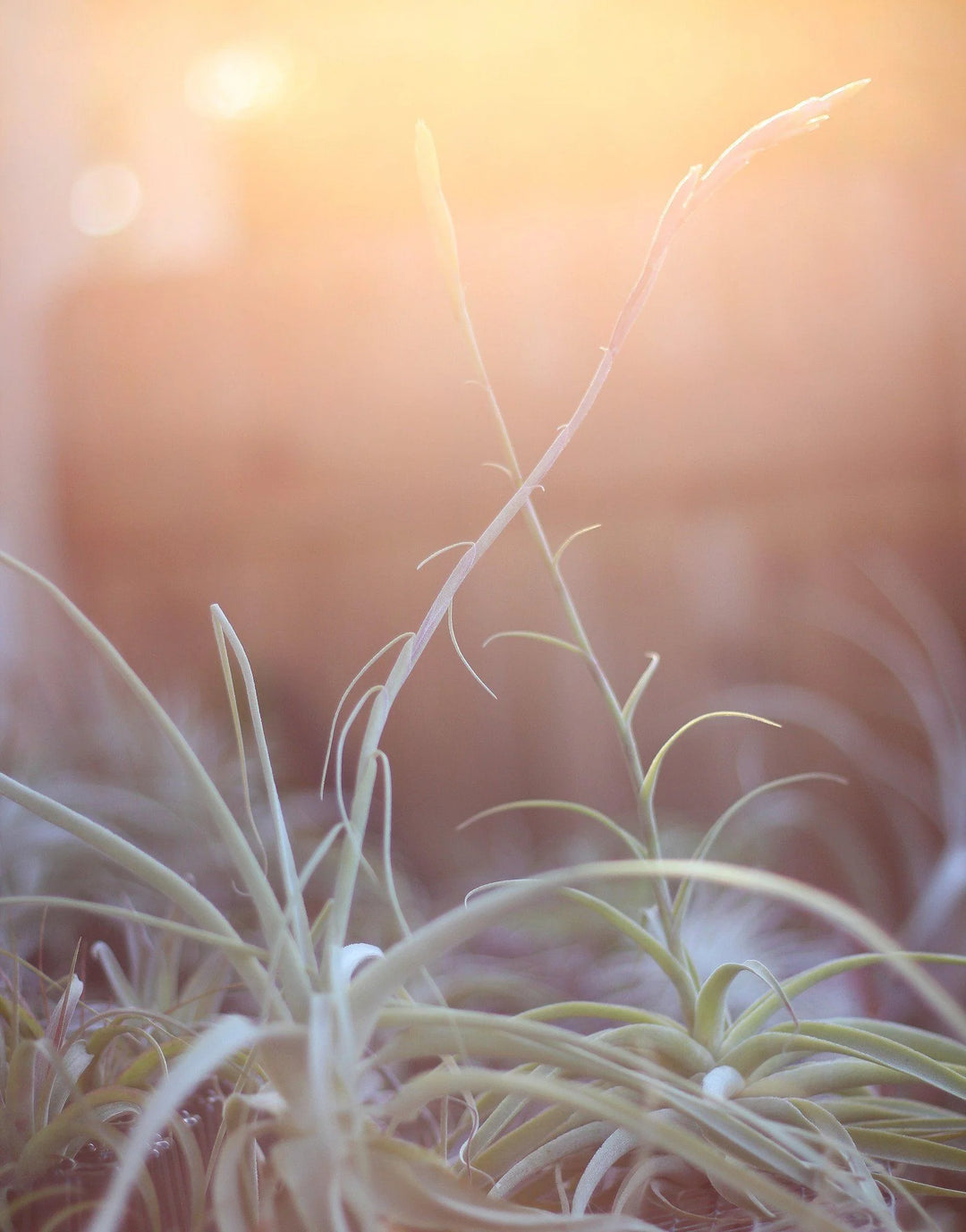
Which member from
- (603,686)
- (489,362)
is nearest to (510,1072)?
(603,686)

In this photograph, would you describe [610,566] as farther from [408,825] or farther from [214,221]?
[214,221]

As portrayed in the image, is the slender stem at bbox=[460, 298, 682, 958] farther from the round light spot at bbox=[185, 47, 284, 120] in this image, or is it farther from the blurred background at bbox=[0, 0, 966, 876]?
the round light spot at bbox=[185, 47, 284, 120]

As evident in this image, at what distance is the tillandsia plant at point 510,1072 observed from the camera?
0.13m

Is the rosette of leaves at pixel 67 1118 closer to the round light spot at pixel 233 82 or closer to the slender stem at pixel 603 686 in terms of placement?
the slender stem at pixel 603 686

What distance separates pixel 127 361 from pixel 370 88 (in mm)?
367

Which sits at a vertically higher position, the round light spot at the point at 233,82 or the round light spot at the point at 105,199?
the round light spot at the point at 233,82

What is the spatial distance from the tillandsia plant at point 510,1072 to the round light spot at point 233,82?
3.29ft

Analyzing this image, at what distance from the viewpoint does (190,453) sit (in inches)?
39.0

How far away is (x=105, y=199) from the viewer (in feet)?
3.52

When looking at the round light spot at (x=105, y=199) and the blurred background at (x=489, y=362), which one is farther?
the round light spot at (x=105, y=199)

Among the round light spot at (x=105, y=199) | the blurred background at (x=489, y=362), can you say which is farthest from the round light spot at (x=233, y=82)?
the round light spot at (x=105, y=199)

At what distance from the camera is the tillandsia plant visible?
0.13m

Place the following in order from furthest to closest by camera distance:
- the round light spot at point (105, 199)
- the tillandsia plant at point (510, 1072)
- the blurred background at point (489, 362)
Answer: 1. the round light spot at point (105, 199)
2. the blurred background at point (489, 362)
3. the tillandsia plant at point (510, 1072)

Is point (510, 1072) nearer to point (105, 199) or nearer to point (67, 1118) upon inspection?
point (67, 1118)
